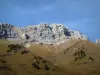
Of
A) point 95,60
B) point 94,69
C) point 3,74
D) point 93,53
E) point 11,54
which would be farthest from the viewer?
point 93,53

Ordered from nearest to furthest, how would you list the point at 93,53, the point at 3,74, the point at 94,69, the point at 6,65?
the point at 3,74, the point at 6,65, the point at 94,69, the point at 93,53

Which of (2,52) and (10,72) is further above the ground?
(2,52)

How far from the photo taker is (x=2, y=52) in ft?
475

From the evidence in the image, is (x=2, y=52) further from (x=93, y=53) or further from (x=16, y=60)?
(x=93, y=53)

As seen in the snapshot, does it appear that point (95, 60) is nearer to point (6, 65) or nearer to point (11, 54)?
point (11, 54)

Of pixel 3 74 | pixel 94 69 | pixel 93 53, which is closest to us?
pixel 3 74

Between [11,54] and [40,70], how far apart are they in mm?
22520

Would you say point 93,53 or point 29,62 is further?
point 93,53

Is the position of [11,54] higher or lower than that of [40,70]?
higher

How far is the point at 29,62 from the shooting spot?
13250 centimetres

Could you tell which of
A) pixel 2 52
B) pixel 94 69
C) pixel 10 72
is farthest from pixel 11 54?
pixel 94 69

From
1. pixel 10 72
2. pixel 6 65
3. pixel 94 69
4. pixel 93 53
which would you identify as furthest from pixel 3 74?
pixel 93 53

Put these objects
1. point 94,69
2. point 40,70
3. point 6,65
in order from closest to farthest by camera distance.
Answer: point 6,65 → point 40,70 → point 94,69

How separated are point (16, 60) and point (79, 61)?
6134cm
